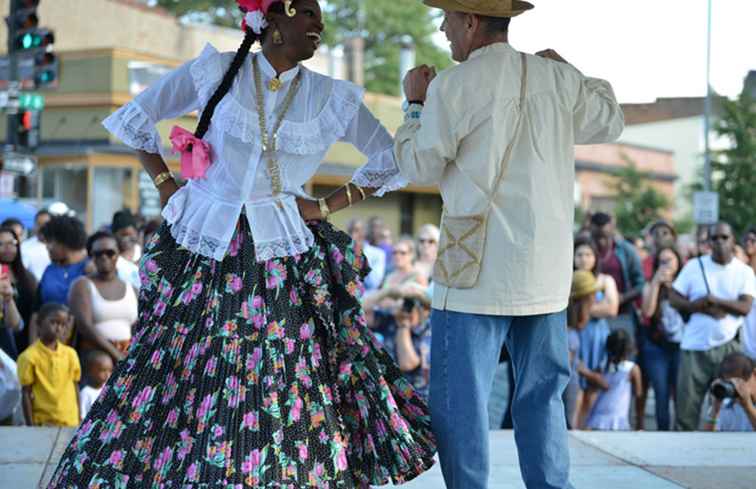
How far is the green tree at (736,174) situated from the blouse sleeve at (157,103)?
2068cm

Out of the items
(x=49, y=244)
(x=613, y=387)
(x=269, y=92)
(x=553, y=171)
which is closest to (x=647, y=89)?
(x=553, y=171)

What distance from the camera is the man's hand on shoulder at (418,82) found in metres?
4.25

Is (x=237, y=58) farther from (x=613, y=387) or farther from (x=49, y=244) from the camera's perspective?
(x=613, y=387)

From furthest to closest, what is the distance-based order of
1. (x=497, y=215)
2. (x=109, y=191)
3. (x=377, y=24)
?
(x=377, y=24), (x=109, y=191), (x=497, y=215)

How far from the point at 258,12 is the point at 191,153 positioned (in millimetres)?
557

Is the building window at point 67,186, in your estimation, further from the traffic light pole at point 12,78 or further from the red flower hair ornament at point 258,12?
the red flower hair ornament at point 258,12

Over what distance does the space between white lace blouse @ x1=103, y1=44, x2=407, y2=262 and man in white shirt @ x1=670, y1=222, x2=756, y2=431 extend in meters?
5.91

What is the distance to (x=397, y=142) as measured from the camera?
13.8 ft

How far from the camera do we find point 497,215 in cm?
401

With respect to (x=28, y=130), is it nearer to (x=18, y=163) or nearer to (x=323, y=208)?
(x=18, y=163)

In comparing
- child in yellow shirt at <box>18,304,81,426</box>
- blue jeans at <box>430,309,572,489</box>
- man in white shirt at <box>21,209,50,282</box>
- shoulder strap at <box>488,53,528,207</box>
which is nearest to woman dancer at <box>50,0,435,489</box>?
blue jeans at <box>430,309,572,489</box>

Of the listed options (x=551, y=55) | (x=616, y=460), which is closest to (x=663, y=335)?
(x=616, y=460)

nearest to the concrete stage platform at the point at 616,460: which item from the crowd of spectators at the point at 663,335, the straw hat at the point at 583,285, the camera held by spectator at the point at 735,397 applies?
the camera held by spectator at the point at 735,397

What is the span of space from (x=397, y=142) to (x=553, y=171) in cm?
54
